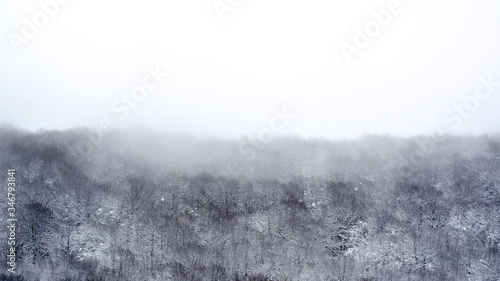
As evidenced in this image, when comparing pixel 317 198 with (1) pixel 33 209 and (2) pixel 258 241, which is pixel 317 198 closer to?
(2) pixel 258 241

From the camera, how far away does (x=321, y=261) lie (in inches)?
2778

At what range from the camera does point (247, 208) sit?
273 ft

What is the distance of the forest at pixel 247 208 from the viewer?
6931 cm

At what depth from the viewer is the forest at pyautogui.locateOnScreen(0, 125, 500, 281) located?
227ft

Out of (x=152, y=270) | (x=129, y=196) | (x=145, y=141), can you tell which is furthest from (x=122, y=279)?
(x=145, y=141)

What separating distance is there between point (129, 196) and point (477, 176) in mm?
65502

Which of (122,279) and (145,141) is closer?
(122,279)

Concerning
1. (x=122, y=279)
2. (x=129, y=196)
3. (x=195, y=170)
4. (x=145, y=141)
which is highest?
(x=145, y=141)

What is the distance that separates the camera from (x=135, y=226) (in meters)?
76.7

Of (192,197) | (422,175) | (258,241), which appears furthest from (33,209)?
(422,175)

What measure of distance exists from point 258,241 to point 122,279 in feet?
74.3

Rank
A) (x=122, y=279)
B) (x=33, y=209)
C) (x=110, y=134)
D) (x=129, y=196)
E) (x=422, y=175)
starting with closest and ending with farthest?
(x=122, y=279) < (x=33, y=209) < (x=129, y=196) < (x=422, y=175) < (x=110, y=134)

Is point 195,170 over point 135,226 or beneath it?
over

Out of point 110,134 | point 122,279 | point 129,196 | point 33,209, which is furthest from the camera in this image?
point 110,134
